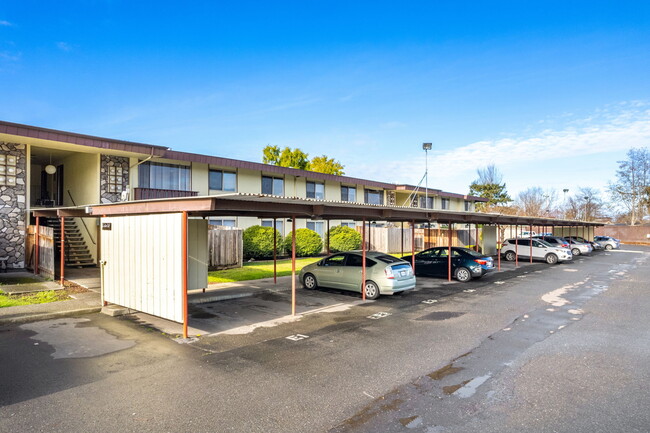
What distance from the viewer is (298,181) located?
94.2ft

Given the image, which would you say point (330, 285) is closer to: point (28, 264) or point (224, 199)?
point (224, 199)

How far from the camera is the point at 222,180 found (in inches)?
942

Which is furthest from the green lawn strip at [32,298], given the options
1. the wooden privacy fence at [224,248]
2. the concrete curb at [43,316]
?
the wooden privacy fence at [224,248]

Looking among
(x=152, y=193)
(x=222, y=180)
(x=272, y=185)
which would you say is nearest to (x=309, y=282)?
(x=152, y=193)

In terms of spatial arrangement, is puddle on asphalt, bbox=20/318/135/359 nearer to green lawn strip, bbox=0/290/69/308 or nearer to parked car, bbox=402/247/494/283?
green lawn strip, bbox=0/290/69/308

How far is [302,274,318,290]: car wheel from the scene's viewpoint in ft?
45.6

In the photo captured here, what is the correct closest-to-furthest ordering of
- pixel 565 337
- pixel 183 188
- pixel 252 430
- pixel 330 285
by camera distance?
pixel 252 430
pixel 565 337
pixel 330 285
pixel 183 188

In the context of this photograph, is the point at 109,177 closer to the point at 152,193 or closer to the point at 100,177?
the point at 100,177

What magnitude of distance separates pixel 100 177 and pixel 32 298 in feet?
28.8

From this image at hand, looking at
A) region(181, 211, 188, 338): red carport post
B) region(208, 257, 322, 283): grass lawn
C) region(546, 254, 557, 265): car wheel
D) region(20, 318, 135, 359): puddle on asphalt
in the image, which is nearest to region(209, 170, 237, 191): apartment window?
region(208, 257, 322, 283): grass lawn

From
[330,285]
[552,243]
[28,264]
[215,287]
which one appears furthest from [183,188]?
[552,243]

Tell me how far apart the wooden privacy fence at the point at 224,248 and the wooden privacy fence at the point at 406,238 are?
40.1 feet

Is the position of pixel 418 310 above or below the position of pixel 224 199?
below

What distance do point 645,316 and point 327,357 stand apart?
8.79 m
